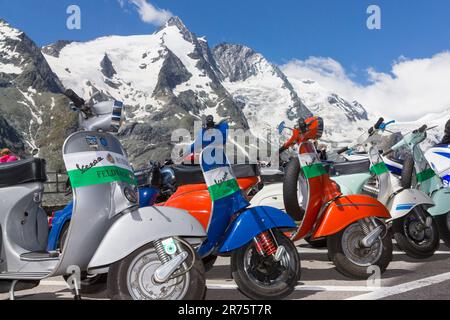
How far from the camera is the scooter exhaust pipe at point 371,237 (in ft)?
17.0

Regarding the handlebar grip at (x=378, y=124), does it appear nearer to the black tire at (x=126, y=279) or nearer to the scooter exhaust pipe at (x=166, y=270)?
the black tire at (x=126, y=279)

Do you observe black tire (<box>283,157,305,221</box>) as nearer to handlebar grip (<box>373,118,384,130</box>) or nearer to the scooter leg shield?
the scooter leg shield

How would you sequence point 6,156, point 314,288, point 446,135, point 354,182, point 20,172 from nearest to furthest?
point 20,172 < point 314,288 < point 354,182 < point 446,135 < point 6,156

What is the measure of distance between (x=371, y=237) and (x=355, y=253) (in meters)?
0.25

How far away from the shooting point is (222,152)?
4.73 metres

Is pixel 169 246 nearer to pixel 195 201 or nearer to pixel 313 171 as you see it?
pixel 195 201

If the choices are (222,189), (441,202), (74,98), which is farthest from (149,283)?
(441,202)

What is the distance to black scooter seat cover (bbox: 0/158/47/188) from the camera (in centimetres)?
428

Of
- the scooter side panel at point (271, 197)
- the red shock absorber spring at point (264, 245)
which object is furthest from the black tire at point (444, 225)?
the red shock absorber spring at point (264, 245)

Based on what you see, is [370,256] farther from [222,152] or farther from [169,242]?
[169,242]

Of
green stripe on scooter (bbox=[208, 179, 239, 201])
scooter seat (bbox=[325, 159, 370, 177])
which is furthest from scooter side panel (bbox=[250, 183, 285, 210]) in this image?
green stripe on scooter (bbox=[208, 179, 239, 201])

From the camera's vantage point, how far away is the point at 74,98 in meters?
4.04

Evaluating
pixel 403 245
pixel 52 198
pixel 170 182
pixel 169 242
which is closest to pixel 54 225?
pixel 169 242
